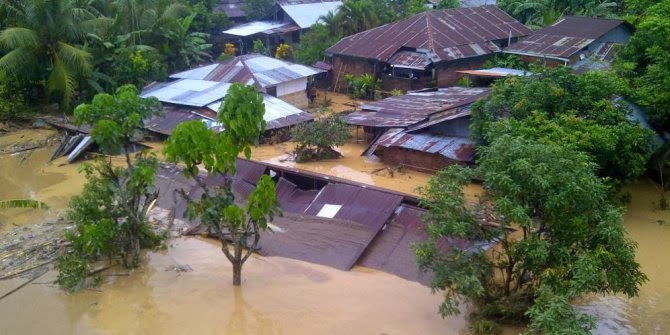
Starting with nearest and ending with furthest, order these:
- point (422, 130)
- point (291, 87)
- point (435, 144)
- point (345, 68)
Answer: point (435, 144), point (422, 130), point (291, 87), point (345, 68)

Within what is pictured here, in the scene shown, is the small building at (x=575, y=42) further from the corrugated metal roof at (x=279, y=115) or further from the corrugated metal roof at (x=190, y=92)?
the corrugated metal roof at (x=190, y=92)

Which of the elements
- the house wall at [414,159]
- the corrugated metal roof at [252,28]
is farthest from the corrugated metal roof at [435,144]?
the corrugated metal roof at [252,28]

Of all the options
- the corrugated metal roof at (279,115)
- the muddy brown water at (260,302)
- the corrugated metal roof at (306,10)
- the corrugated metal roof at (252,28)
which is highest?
the corrugated metal roof at (306,10)

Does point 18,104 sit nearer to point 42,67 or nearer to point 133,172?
point 42,67

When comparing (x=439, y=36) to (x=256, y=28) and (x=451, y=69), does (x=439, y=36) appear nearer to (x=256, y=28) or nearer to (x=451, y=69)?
(x=451, y=69)

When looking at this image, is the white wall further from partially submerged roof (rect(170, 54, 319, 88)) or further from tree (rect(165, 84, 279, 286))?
tree (rect(165, 84, 279, 286))

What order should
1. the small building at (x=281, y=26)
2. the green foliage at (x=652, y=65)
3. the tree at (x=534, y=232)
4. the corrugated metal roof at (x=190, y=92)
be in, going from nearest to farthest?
the tree at (x=534, y=232) < the green foliage at (x=652, y=65) < the corrugated metal roof at (x=190, y=92) < the small building at (x=281, y=26)

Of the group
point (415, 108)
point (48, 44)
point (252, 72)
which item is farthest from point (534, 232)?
point (48, 44)
